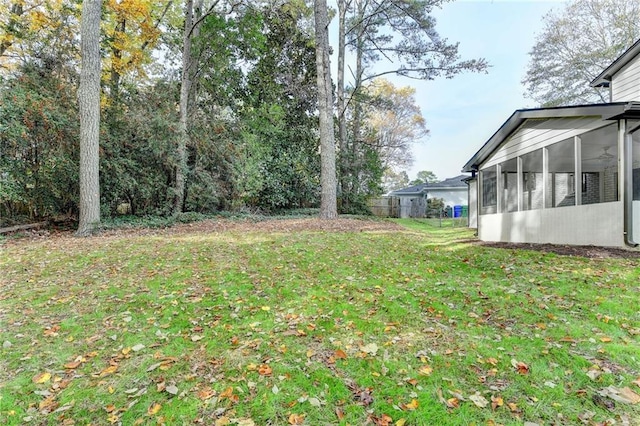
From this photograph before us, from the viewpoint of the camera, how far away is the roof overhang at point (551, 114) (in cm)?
Result: 618

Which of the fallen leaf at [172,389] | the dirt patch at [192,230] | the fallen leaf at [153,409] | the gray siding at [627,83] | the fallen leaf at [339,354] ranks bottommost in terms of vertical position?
the fallen leaf at [153,409]

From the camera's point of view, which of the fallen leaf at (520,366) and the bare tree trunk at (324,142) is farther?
the bare tree trunk at (324,142)

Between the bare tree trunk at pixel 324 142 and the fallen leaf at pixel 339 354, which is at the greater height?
the bare tree trunk at pixel 324 142

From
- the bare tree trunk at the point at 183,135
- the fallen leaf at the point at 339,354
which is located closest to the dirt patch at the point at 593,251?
the fallen leaf at the point at 339,354

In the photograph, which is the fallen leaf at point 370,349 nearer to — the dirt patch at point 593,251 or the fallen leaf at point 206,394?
the fallen leaf at point 206,394

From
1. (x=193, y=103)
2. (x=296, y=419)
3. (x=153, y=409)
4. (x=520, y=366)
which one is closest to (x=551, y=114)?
(x=520, y=366)

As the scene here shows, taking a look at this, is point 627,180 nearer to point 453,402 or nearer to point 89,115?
point 453,402

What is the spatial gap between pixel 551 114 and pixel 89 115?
10997 millimetres

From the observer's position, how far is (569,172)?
31.8 feet

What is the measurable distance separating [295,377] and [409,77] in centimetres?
1732

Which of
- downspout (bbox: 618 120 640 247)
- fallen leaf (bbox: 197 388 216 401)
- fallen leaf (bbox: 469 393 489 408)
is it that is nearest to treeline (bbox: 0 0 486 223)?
fallen leaf (bbox: 197 388 216 401)

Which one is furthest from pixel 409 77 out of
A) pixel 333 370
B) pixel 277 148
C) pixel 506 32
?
pixel 333 370

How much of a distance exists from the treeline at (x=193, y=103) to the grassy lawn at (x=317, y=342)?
4788 mm

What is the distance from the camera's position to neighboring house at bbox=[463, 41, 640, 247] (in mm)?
6379
